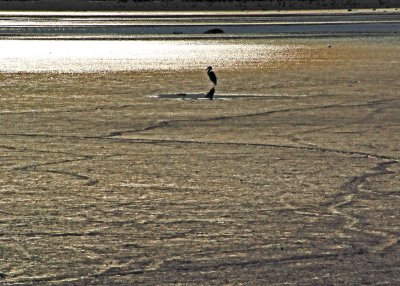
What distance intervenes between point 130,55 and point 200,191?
64.6 ft

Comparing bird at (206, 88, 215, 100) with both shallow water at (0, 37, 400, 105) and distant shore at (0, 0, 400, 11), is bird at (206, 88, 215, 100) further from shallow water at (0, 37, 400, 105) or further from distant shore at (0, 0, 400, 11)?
distant shore at (0, 0, 400, 11)

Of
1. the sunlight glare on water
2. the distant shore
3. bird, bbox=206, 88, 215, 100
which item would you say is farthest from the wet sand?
the distant shore

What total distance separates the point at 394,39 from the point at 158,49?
829cm


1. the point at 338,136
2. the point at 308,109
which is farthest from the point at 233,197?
the point at 308,109

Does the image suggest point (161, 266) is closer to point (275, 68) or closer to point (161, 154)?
point (161, 154)

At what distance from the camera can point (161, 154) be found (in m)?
10.0

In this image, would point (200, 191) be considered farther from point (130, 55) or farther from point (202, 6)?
point (202, 6)

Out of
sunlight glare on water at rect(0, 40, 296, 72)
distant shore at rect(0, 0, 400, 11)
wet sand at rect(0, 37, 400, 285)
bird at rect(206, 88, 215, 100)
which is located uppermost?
wet sand at rect(0, 37, 400, 285)

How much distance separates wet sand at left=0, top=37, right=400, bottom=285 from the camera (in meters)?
6.16

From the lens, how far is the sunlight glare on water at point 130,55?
74.6ft

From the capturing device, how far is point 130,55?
27.7 m

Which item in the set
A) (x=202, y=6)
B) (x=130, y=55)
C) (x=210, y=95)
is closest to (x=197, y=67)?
(x=130, y=55)

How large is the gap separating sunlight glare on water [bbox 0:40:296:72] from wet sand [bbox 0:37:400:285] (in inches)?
309

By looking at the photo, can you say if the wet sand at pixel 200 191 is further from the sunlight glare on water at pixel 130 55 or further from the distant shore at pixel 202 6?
the distant shore at pixel 202 6
